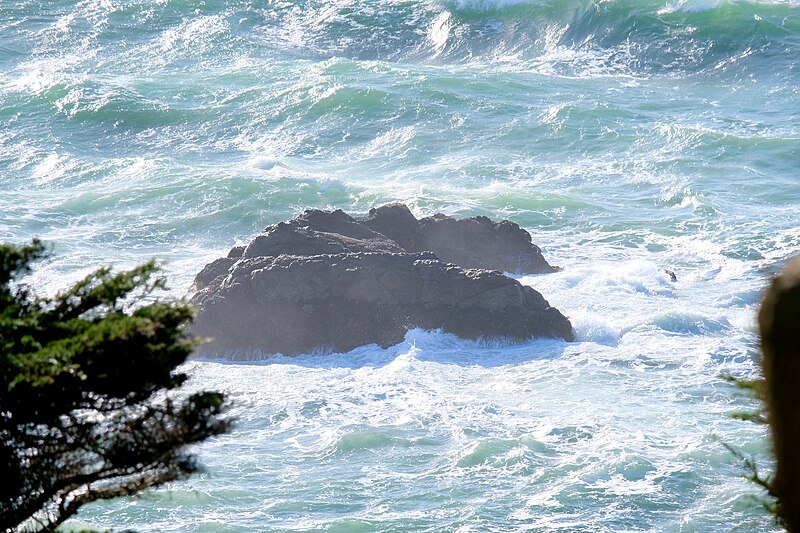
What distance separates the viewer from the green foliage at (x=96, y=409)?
5.33m

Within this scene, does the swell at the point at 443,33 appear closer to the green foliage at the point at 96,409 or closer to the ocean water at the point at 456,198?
the ocean water at the point at 456,198

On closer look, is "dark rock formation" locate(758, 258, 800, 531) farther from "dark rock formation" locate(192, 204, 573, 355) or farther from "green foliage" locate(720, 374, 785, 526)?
"dark rock formation" locate(192, 204, 573, 355)

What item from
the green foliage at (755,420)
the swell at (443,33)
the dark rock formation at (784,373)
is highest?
the dark rock formation at (784,373)

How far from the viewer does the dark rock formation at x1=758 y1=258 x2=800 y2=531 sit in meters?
2.19

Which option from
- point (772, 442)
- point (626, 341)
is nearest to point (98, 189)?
point (626, 341)

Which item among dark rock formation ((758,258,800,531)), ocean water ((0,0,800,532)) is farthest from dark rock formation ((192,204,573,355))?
dark rock formation ((758,258,800,531))

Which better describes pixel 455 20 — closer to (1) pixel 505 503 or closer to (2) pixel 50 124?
(2) pixel 50 124

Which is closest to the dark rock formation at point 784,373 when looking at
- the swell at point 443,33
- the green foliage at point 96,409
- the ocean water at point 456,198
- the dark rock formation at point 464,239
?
the ocean water at point 456,198

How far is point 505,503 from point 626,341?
6032 millimetres

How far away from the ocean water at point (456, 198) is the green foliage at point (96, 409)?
2.63 m

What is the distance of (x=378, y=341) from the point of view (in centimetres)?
1742

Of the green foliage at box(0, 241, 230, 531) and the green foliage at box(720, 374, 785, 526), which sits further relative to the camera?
the green foliage at box(0, 241, 230, 531)

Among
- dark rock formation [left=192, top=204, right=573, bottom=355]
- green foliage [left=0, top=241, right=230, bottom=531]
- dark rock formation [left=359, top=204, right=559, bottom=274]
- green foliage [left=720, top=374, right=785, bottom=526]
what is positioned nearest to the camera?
green foliage [left=720, top=374, right=785, bottom=526]

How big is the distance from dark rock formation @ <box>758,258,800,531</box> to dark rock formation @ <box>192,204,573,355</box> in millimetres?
15038
